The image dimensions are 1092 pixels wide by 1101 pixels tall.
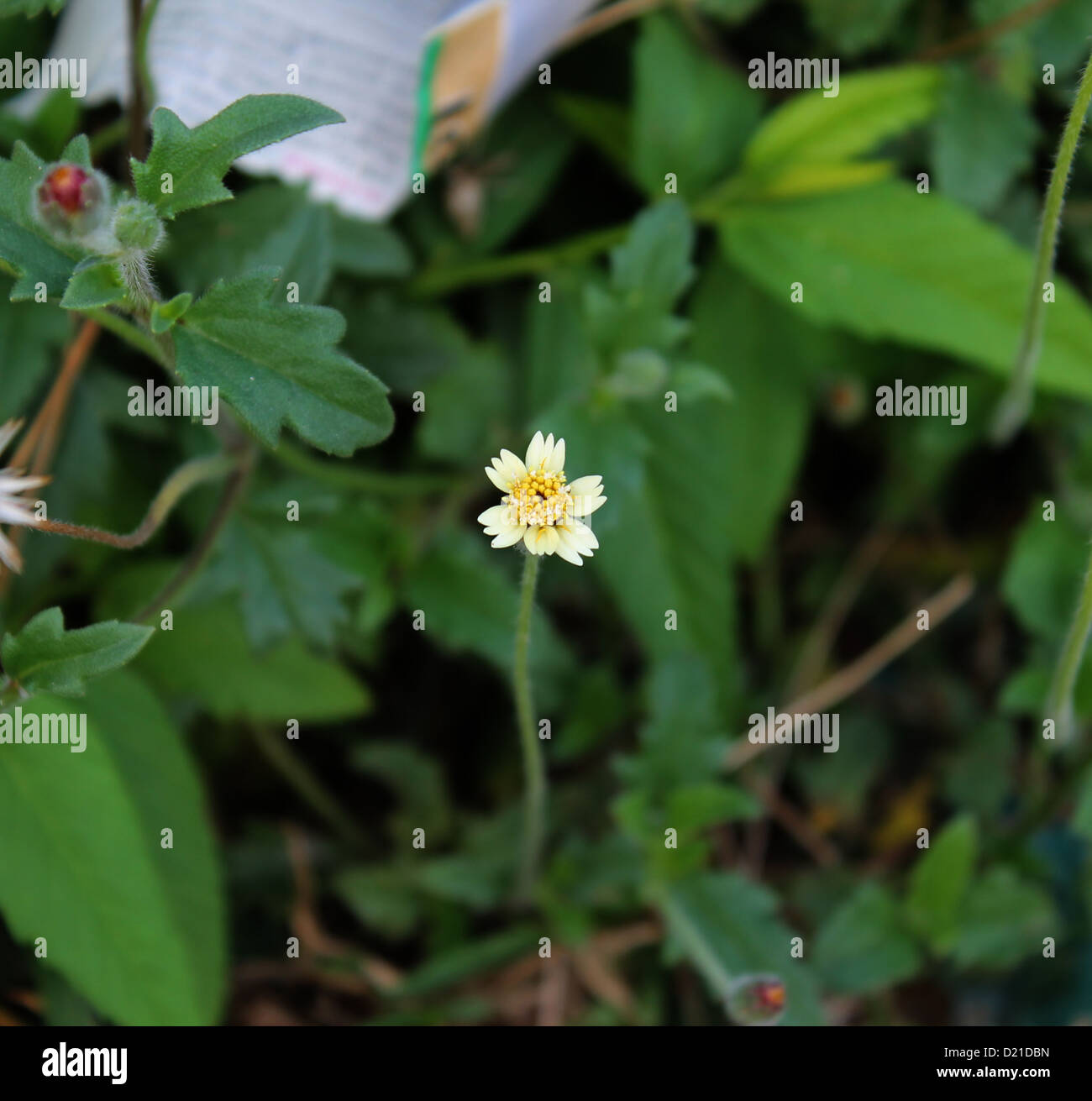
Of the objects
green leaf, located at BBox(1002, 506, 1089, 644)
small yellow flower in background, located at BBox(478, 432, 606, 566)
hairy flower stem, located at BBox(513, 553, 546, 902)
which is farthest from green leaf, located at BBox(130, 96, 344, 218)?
green leaf, located at BBox(1002, 506, 1089, 644)

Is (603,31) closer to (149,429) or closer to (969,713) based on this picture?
(149,429)

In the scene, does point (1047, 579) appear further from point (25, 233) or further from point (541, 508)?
point (25, 233)

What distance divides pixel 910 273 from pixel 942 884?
1.15 meters

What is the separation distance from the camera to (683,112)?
2137 mm

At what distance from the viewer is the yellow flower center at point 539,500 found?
4.22ft

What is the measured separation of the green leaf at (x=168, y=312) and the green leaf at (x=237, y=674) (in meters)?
0.83

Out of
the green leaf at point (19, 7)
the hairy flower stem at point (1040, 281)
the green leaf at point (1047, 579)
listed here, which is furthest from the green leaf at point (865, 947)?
the green leaf at point (19, 7)

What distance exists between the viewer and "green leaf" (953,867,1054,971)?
2.12m

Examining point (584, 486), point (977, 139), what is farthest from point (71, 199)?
point (977, 139)

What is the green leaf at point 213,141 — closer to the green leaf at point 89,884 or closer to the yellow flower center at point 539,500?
the yellow flower center at point 539,500

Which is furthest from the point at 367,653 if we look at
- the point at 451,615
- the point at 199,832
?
the point at 199,832

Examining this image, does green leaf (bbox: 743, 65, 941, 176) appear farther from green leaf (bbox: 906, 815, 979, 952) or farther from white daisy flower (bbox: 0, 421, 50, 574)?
white daisy flower (bbox: 0, 421, 50, 574)

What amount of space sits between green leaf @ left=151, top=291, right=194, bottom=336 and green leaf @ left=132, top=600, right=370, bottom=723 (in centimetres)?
83

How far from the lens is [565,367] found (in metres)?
2.20
